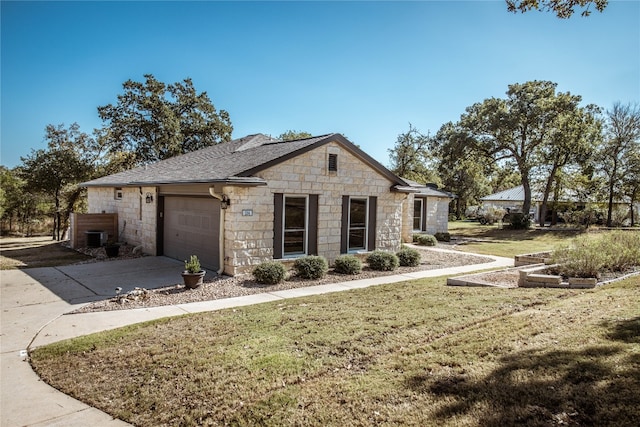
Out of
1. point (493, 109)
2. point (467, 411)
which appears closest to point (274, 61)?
point (467, 411)

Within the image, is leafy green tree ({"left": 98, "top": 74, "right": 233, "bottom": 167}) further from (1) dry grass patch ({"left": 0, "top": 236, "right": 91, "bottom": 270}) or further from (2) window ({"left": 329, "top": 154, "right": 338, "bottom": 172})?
(2) window ({"left": 329, "top": 154, "right": 338, "bottom": 172})

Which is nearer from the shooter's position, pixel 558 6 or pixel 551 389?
pixel 551 389

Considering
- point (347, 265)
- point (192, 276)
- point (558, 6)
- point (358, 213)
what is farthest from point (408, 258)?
point (558, 6)

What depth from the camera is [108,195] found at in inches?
776

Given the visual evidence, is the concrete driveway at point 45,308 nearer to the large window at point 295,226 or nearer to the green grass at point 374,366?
the green grass at point 374,366

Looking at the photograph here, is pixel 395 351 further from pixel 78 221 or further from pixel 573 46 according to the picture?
pixel 78 221

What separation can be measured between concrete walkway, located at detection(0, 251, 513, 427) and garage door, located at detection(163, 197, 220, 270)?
68 cm

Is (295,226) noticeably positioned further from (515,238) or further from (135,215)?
(515,238)

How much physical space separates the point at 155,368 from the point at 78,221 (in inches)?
582

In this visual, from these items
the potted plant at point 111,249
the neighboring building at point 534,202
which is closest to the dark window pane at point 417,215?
the potted plant at point 111,249

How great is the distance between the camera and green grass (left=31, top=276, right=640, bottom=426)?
3.89 m

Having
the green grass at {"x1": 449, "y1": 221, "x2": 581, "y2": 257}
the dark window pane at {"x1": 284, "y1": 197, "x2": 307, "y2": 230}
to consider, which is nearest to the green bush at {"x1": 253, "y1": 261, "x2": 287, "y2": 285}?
the dark window pane at {"x1": 284, "y1": 197, "x2": 307, "y2": 230}

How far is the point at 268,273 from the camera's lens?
1046 cm

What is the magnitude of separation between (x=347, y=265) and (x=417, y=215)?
42.1 feet
